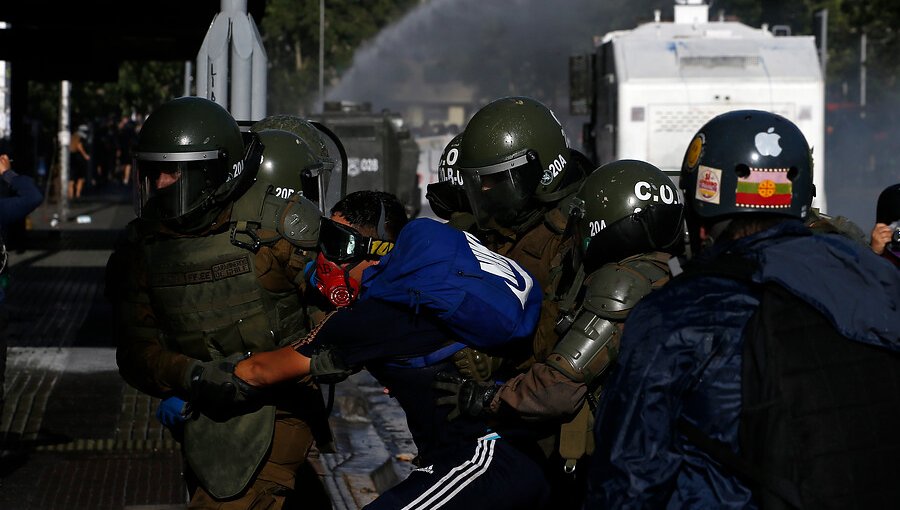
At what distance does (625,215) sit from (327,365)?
107 cm

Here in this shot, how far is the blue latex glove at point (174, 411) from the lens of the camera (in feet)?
15.2

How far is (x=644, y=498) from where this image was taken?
283 cm

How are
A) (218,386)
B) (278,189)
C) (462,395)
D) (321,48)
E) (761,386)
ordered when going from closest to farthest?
1. (761,386)
2. (462,395)
3. (218,386)
4. (278,189)
5. (321,48)

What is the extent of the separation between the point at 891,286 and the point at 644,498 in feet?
2.24

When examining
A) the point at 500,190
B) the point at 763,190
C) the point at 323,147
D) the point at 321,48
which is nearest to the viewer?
the point at 763,190

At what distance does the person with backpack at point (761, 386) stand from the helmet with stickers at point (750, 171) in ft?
0.28

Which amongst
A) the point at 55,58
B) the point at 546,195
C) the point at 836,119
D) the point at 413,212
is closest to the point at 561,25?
the point at 836,119

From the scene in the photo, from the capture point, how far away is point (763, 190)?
3.01 metres

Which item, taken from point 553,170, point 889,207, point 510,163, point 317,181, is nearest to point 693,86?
point 889,207

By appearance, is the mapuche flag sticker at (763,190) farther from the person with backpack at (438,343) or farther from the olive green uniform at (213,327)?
the olive green uniform at (213,327)

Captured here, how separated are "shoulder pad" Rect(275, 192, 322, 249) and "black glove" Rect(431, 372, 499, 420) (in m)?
0.95

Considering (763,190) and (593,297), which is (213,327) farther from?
(763,190)

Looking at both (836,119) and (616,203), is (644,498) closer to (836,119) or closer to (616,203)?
(616,203)

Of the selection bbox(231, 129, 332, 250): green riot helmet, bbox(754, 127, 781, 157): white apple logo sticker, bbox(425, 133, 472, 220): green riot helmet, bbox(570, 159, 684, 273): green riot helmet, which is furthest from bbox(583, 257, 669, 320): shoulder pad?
bbox(425, 133, 472, 220): green riot helmet
